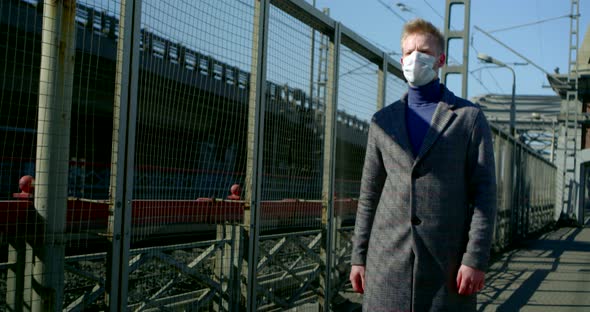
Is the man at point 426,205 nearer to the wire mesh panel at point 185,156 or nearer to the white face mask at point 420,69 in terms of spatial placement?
the white face mask at point 420,69

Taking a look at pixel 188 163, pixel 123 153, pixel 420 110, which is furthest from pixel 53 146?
pixel 420 110

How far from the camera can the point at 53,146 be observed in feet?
10.0

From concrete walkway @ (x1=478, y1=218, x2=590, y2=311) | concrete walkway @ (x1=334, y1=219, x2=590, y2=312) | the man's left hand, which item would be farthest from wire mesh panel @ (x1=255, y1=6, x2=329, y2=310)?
concrete walkway @ (x1=478, y1=218, x2=590, y2=311)

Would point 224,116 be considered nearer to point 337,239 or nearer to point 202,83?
point 202,83

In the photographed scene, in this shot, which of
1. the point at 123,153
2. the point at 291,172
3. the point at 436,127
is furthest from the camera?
the point at 291,172

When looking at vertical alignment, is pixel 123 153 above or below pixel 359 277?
above

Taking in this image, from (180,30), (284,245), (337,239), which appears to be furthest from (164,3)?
(337,239)

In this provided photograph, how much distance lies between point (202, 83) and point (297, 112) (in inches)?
51.2

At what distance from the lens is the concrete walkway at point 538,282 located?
8.29 metres

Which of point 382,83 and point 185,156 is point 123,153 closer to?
point 185,156

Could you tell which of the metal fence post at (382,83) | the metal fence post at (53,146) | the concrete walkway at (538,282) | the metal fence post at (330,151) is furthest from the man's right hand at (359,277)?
the concrete walkway at (538,282)

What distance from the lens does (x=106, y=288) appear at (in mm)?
3258

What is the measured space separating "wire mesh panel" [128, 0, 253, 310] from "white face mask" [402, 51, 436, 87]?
130cm

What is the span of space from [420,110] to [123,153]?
4.60ft
